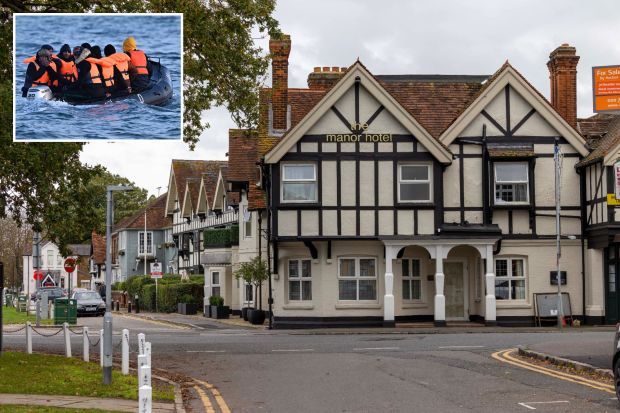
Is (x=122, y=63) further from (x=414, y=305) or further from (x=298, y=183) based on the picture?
(x=414, y=305)

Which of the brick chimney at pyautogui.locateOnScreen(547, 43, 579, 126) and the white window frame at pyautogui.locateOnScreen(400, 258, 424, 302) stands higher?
the brick chimney at pyautogui.locateOnScreen(547, 43, 579, 126)

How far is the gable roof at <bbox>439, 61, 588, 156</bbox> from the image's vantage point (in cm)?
3625

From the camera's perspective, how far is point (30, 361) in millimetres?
21000

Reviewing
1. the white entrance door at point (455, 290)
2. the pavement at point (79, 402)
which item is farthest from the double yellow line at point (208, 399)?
the white entrance door at point (455, 290)

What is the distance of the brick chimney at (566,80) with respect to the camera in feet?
127

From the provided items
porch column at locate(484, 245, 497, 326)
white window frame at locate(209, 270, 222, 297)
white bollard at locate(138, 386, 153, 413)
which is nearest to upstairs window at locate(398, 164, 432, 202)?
porch column at locate(484, 245, 497, 326)

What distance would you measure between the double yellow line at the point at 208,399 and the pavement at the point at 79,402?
0.59m

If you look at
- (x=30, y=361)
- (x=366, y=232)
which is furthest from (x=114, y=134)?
(x=366, y=232)

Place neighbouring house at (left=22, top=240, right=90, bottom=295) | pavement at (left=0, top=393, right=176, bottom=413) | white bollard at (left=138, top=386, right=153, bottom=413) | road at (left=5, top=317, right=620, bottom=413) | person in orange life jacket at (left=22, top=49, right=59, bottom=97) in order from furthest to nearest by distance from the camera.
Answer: neighbouring house at (left=22, top=240, right=90, bottom=295) < person in orange life jacket at (left=22, top=49, right=59, bottom=97) < road at (left=5, top=317, right=620, bottom=413) < pavement at (left=0, top=393, right=176, bottom=413) < white bollard at (left=138, top=386, right=153, bottom=413)

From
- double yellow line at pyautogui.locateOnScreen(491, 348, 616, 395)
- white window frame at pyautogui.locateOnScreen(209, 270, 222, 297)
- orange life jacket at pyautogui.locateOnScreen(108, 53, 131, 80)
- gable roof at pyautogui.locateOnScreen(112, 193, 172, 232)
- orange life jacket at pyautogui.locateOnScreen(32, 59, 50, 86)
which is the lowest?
double yellow line at pyautogui.locateOnScreen(491, 348, 616, 395)

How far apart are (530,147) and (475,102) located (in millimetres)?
2875

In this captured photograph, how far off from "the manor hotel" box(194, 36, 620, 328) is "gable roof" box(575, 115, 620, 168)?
144 millimetres

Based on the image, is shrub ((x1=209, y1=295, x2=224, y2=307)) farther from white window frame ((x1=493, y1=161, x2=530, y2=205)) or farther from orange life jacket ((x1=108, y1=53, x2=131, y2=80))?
orange life jacket ((x1=108, y1=53, x2=131, y2=80))

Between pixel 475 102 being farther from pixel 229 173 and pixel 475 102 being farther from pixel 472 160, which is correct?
pixel 229 173
